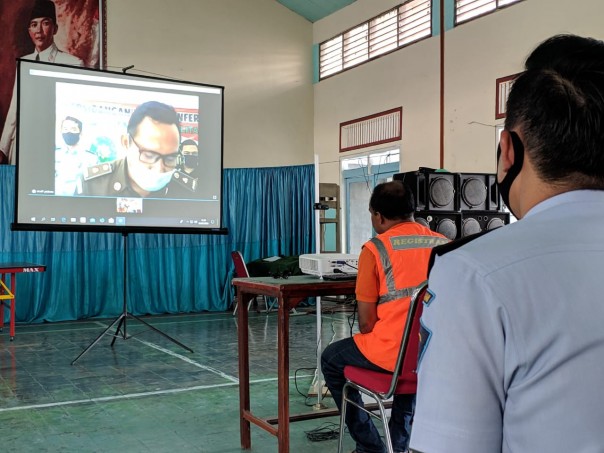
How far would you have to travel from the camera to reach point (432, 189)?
5.40 meters

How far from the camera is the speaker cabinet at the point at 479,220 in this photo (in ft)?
18.1

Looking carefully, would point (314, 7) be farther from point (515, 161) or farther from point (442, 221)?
point (515, 161)

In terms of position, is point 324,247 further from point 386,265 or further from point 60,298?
point 386,265

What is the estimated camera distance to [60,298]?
29.1ft

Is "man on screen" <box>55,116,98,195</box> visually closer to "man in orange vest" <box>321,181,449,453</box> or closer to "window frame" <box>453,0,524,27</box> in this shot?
"man in orange vest" <box>321,181,449,453</box>

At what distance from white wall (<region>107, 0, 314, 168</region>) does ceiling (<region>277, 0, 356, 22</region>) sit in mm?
136

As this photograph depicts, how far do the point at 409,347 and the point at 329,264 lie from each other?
0.78 meters

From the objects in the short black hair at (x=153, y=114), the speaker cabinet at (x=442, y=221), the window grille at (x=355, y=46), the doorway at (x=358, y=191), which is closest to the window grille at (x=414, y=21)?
the window grille at (x=355, y=46)

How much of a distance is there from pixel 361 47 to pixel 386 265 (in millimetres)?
8554

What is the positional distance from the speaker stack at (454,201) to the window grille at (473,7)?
3.24 metres

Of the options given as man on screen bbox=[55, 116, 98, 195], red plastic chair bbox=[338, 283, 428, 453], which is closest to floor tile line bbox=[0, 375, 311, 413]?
man on screen bbox=[55, 116, 98, 195]

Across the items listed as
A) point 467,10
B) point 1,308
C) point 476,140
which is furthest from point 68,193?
point 467,10

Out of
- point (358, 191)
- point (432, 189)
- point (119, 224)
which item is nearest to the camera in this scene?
point (432, 189)

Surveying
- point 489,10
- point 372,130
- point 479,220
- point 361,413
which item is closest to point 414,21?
point 489,10
